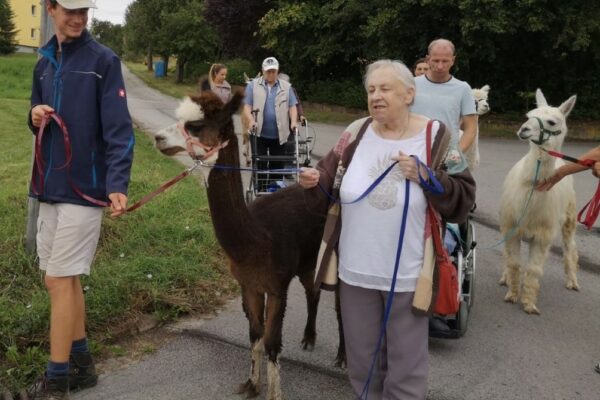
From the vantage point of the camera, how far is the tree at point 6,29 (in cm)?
5706

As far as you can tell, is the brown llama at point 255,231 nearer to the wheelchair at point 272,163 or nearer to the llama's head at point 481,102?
the wheelchair at point 272,163

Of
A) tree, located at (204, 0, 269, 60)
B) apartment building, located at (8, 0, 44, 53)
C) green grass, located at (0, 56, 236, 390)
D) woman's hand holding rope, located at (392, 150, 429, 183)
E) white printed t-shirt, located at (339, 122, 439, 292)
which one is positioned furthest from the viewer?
apartment building, located at (8, 0, 44, 53)

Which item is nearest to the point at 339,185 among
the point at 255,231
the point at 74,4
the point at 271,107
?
the point at 255,231

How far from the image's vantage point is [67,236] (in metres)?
3.35

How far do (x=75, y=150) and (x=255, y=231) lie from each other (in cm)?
115

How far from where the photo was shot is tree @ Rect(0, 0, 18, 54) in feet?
187

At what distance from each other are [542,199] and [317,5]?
20866mm

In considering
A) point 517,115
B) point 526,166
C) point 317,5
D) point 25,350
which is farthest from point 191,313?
point 317,5

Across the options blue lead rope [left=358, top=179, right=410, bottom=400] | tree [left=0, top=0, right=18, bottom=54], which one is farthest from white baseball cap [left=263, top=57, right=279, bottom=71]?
tree [left=0, top=0, right=18, bottom=54]

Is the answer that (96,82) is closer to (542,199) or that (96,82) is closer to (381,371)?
(381,371)

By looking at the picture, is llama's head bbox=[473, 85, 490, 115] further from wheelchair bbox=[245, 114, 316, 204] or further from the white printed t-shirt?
the white printed t-shirt

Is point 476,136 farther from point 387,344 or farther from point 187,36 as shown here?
point 187,36

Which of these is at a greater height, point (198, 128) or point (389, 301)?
→ point (198, 128)

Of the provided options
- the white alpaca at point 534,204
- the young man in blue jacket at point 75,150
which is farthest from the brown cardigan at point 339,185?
the white alpaca at point 534,204
